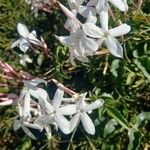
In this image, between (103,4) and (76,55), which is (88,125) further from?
(103,4)

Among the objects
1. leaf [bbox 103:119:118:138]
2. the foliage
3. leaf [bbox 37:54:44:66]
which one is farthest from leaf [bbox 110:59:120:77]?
leaf [bbox 37:54:44:66]

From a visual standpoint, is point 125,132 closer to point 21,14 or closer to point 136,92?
point 136,92

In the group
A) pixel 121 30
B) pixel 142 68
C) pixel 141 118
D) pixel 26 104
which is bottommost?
pixel 141 118

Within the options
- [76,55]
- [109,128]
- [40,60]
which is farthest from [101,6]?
[40,60]

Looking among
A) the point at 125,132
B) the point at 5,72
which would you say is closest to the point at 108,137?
the point at 125,132

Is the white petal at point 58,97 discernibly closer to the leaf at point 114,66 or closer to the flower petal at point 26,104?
the flower petal at point 26,104

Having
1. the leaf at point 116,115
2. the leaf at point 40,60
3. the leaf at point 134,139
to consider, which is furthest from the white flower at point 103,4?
the leaf at point 40,60

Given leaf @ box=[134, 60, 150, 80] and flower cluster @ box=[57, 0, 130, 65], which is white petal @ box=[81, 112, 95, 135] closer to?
flower cluster @ box=[57, 0, 130, 65]
